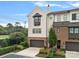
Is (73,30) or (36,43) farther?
(36,43)

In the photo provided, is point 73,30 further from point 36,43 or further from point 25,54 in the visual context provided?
point 25,54

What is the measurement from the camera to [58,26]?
23016 mm

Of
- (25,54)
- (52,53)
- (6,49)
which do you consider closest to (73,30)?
(52,53)

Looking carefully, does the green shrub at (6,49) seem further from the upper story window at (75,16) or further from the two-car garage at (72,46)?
the upper story window at (75,16)

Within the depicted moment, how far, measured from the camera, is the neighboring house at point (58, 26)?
74.0 feet

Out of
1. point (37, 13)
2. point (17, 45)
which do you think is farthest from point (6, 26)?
point (37, 13)

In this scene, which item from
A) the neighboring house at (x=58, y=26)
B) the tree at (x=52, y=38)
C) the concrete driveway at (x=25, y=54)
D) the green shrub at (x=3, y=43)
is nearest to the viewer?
the concrete driveway at (x=25, y=54)

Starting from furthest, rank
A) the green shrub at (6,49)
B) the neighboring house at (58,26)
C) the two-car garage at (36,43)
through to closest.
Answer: the two-car garage at (36,43) < the neighboring house at (58,26) < the green shrub at (6,49)

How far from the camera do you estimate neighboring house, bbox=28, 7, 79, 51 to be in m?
22.5

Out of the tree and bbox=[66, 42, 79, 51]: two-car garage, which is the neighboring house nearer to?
bbox=[66, 42, 79, 51]: two-car garage

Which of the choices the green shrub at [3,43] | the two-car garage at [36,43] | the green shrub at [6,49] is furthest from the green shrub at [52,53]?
the green shrub at [3,43]

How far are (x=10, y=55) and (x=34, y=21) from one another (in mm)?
4803

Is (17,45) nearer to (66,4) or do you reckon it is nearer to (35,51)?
(35,51)

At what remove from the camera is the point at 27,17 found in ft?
74.9
